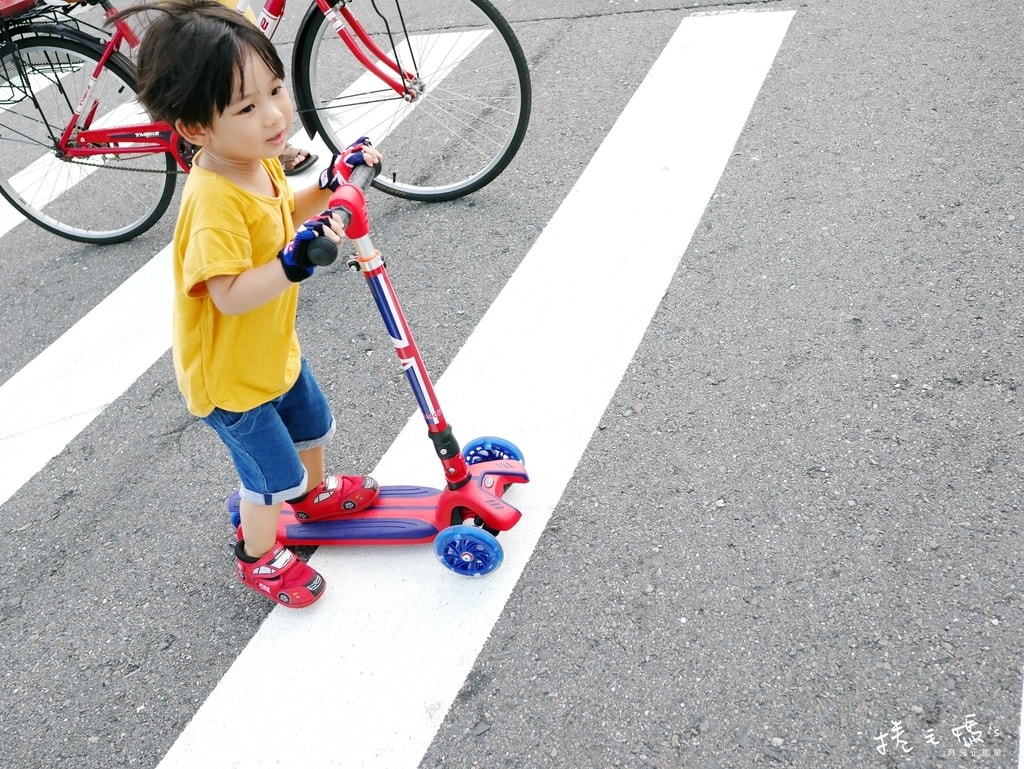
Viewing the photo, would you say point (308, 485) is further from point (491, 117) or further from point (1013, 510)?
point (491, 117)

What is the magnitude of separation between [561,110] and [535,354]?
77.3 inches

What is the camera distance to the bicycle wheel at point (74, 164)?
4391 mm

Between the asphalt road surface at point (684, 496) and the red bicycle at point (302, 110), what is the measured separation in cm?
27

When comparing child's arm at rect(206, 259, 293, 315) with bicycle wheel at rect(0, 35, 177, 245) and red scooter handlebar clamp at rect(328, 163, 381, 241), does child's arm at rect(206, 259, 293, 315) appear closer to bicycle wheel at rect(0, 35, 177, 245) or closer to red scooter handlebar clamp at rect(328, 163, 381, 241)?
red scooter handlebar clamp at rect(328, 163, 381, 241)

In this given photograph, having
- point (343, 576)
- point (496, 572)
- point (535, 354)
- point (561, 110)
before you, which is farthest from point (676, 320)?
point (561, 110)

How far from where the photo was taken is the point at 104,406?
12.4 ft

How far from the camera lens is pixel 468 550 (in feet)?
8.93

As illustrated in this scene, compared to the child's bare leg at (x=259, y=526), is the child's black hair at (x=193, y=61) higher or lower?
higher

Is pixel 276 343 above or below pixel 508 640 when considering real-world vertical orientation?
above

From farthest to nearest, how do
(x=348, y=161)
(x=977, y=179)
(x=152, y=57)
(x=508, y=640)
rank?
(x=977, y=179), (x=508, y=640), (x=348, y=161), (x=152, y=57)

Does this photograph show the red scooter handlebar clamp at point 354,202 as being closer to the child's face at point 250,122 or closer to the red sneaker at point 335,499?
the child's face at point 250,122

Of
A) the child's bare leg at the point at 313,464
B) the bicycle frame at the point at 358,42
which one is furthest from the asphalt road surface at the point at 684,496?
the bicycle frame at the point at 358,42

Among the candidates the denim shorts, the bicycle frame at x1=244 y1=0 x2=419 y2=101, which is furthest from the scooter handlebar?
the bicycle frame at x1=244 y1=0 x2=419 y2=101

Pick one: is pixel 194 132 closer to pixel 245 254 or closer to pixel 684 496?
pixel 245 254
